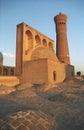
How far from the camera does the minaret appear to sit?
26.9 metres

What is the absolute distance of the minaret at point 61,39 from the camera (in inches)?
1057

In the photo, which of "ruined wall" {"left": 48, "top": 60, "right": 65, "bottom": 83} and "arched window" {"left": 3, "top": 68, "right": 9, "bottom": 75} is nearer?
"ruined wall" {"left": 48, "top": 60, "right": 65, "bottom": 83}

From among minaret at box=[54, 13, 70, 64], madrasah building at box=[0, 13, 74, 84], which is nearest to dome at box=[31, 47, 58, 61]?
madrasah building at box=[0, 13, 74, 84]

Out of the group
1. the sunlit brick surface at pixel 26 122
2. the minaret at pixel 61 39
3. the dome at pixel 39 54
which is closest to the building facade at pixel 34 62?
the dome at pixel 39 54

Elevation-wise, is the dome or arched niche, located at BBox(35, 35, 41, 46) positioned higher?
arched niche, located at BBox(35, 35, 41, 46)

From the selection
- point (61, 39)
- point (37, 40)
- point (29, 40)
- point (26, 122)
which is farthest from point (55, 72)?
point (26, 122)

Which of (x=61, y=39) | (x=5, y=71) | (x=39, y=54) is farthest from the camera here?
(x=61, y=39)

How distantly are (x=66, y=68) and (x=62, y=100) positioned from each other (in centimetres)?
1516

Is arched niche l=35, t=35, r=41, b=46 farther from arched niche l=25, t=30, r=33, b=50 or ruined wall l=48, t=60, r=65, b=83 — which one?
ruined wall l=48, t=60, r=65, b=83

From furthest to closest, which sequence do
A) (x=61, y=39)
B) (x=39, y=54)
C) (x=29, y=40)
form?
(x=61, y=39) < (x=29, y=40) < (x=39, y=54)

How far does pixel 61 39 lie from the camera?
27047 millimetres

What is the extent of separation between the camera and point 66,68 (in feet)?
75.4

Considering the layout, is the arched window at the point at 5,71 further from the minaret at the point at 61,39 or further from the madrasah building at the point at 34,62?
the minaret at the point at 61,39

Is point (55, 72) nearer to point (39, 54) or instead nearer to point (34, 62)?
point (34, 62)
